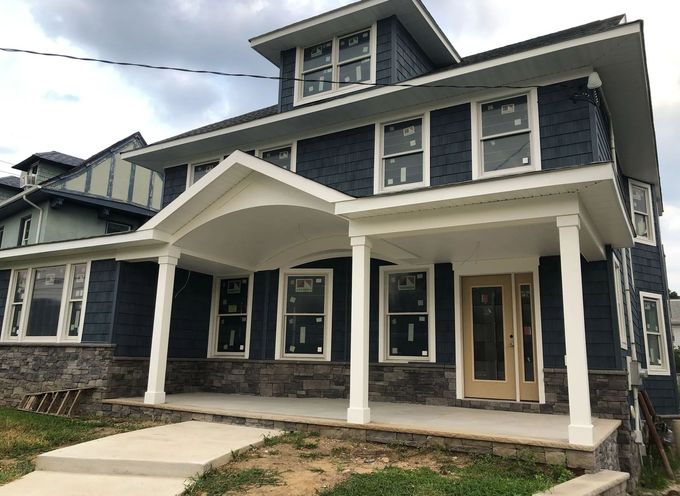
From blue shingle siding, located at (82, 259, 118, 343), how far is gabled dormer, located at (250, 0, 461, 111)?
440cm

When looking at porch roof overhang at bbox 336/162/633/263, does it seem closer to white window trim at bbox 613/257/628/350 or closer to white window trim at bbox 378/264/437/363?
white window trim at bbox 613/257/628/350

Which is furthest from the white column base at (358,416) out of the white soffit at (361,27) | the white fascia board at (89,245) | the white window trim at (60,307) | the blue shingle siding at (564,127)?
the white soffit at (361,27)

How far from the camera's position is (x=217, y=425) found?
6.60 meters

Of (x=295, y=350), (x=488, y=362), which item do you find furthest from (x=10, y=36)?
(x=488, y=362)

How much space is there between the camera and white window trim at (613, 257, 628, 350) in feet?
23.5

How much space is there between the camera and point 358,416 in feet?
19.1

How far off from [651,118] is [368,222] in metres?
5.10

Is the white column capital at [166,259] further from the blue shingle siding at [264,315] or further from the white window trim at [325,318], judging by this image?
the white window trim at [325,318]

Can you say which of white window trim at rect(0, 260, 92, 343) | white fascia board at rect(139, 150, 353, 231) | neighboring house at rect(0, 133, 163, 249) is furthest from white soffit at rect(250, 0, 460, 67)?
neighboring house at rect(0, 133, 163, 249)

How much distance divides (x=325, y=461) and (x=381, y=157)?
471 cm

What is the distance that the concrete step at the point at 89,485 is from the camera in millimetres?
4293

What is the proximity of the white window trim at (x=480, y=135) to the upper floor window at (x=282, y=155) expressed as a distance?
329 cm

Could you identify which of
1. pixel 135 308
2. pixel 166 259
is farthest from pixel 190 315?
pixel 166 259

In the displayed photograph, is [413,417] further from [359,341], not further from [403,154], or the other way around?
[403,154]
